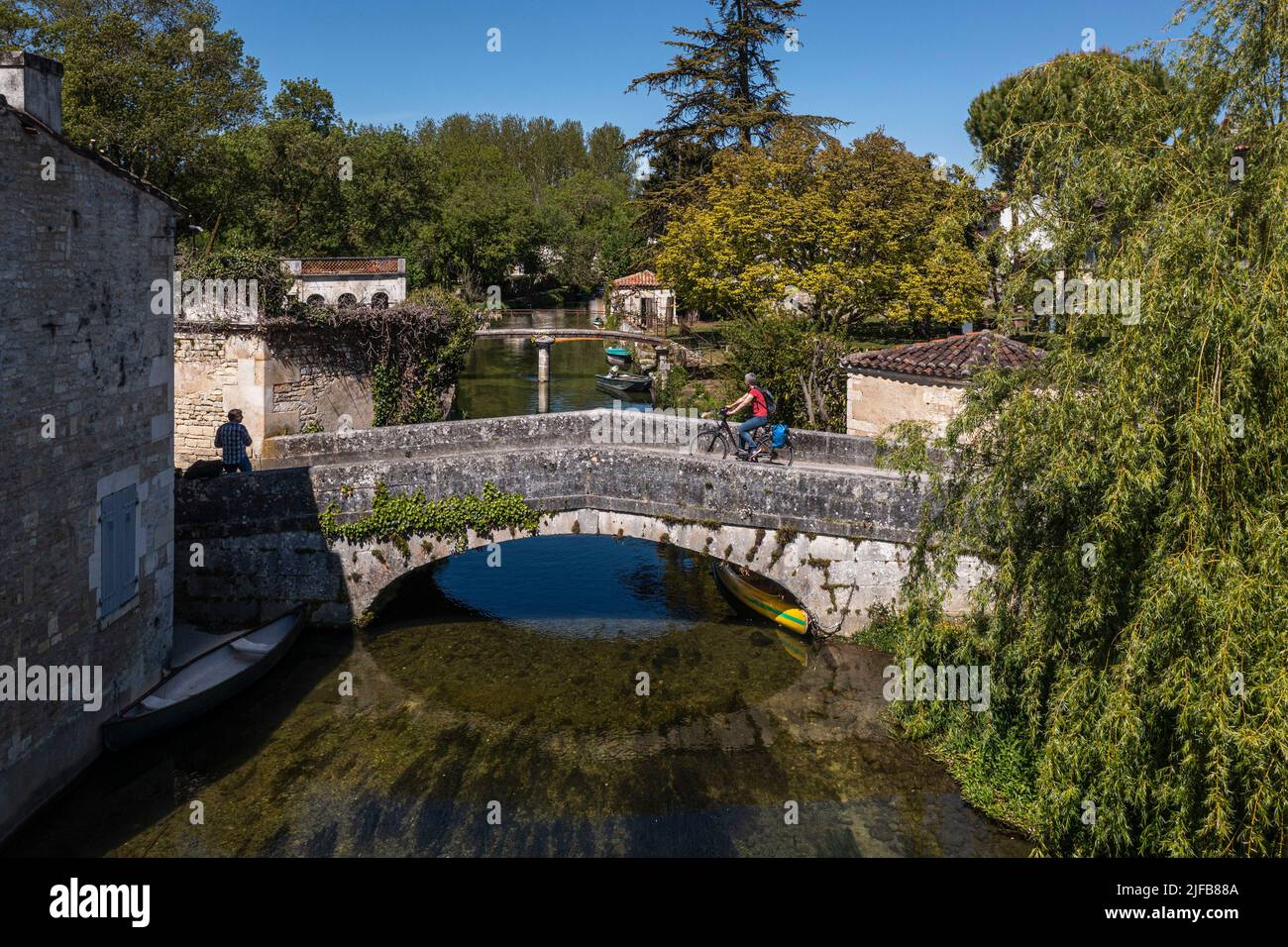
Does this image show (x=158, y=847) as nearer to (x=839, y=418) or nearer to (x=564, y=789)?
(x=564, y=789)

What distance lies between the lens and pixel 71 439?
10391 millimetres

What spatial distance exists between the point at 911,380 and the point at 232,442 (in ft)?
42.5

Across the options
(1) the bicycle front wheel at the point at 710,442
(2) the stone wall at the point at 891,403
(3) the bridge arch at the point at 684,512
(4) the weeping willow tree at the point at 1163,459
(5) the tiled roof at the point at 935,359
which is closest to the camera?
(4) the weeping willow tree at the point at 1163,459

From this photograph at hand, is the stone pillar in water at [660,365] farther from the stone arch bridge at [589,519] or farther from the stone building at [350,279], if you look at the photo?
the stone arch bridge at [589,519]

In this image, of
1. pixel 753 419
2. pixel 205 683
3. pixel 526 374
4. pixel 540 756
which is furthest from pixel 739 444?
pixel 526 374

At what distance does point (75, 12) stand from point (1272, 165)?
1391 inches

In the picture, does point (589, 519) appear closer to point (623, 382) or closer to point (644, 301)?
point (623, 382)

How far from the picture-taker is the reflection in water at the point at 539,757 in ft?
34.0

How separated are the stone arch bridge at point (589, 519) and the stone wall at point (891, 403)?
3.86 metres

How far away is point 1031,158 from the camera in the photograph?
368 inches

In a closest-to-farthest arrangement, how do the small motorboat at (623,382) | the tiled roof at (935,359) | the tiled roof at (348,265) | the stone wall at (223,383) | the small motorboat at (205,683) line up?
the small motorboat at (205,683) → the tiled roof at (935,359) → the stone wall at (223,383) → the tiled roof at (348,265) → the small motorboat at (623,382)

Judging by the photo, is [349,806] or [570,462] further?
[570,462]

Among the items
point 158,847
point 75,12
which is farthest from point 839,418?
point 75,12

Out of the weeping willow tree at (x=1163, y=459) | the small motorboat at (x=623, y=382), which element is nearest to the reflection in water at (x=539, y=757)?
the weeping willow tree at (x=1163, y=459)
